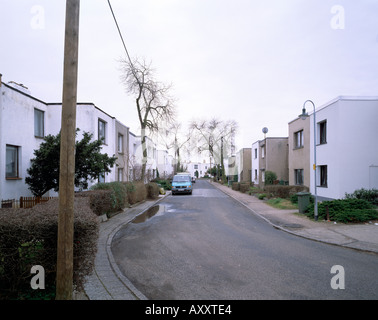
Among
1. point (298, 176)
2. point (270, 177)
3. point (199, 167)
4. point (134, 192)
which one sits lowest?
point (134, 192)

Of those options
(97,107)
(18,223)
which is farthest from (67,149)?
(97,107)

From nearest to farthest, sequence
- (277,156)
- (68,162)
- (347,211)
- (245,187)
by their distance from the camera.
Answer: (68,162)
(347,211)
(245,187)
(277,156)

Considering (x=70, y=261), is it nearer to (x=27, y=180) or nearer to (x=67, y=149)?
(x=67, y=149)

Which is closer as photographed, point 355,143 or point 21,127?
point 21,127

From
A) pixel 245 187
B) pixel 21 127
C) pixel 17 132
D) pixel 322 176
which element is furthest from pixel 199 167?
pixel 17 132

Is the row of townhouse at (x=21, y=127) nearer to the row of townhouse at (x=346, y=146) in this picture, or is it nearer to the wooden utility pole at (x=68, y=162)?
the wooden utility pole at (x=68, y=162)

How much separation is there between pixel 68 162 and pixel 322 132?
55.1 feet

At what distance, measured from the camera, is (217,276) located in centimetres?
475

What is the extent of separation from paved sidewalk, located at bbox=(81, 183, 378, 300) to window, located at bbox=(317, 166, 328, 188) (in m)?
5.17

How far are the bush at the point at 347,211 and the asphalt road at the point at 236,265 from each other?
303 cm

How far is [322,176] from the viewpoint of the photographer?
53.8ft

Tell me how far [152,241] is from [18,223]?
4390mm

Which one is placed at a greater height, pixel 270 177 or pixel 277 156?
pixel 277 156

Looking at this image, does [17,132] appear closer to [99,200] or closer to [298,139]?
[99,200]
